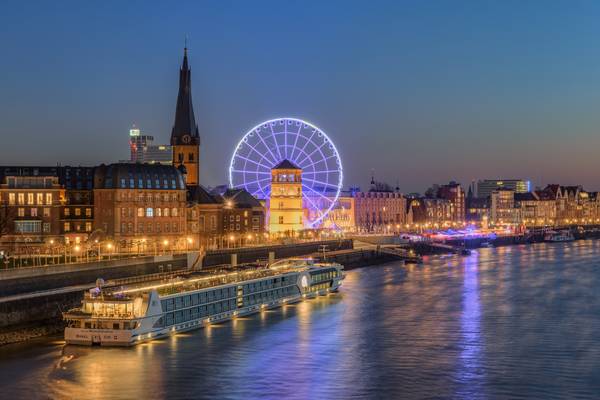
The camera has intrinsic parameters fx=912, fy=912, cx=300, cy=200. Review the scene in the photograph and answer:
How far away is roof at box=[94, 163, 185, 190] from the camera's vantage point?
308ft

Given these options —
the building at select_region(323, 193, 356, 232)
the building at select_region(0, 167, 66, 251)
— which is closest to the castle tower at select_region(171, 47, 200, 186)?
the building at select_region(0, 167, 66, 251)

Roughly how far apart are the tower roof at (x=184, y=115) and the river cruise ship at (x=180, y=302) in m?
44.0

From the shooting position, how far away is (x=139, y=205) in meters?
95.1

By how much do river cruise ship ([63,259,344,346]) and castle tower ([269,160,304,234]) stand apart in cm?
5140

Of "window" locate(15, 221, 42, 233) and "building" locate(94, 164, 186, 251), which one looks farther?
"building" locate(94, 164, 186, 251)

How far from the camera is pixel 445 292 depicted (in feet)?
266

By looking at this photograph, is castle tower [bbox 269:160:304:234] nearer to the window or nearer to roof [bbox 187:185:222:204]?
roof [bbox 187:185:222:204]

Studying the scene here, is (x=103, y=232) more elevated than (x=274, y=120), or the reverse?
(x=274, y=120)

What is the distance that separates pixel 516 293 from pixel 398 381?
39.7 m

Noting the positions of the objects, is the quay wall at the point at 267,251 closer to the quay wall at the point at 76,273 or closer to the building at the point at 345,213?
the quay wall at the point at 76,273

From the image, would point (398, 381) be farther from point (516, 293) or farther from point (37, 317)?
point (516, 293)

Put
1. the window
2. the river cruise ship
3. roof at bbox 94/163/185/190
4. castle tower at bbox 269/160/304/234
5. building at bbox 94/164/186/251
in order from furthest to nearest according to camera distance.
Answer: castle tower at bbox 269/160/304/234, roof at bbox 94/163/185/190, building at bbox 94/164/186/251, the window, the river cruise ship

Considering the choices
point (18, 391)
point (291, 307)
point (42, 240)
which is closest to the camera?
point (18, 391)

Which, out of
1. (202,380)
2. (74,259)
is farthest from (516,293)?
(202,380)
